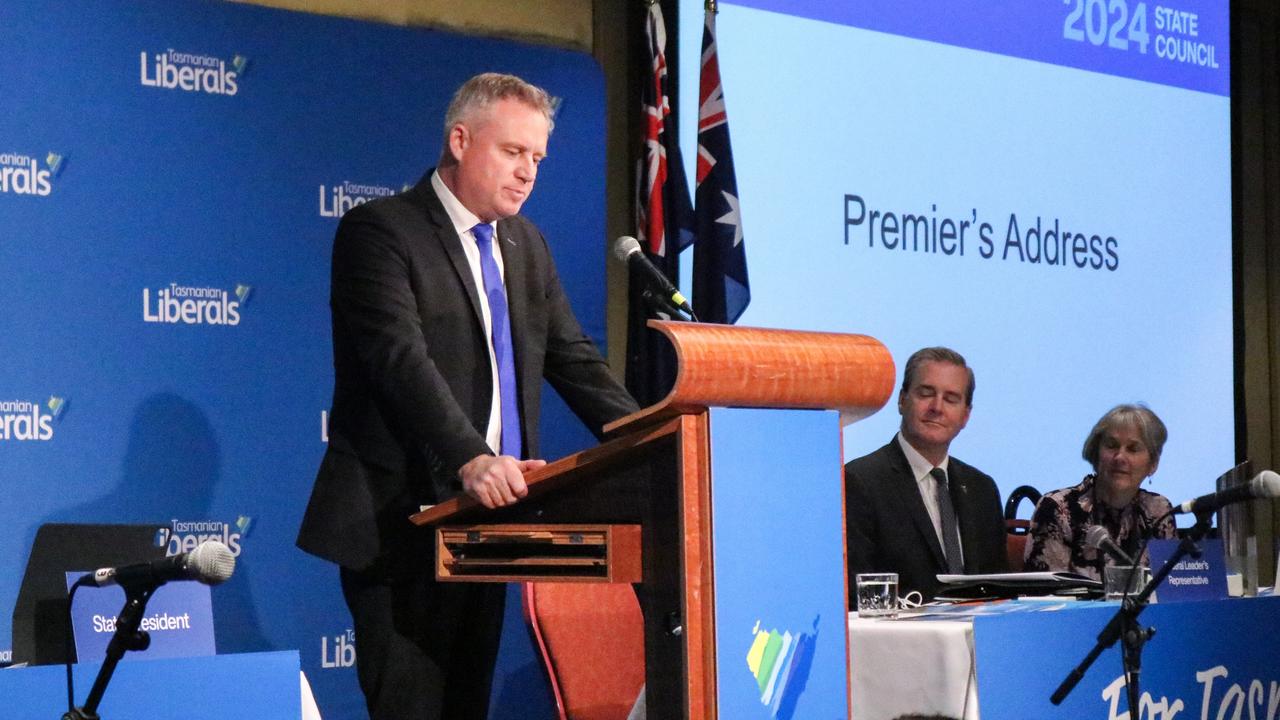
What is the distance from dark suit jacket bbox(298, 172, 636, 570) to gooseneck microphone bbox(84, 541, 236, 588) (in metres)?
0.71

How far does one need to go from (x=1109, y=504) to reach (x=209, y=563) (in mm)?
3088

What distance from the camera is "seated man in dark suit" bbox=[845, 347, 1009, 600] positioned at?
3.91 meters

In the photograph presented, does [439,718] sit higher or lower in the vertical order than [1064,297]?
lower

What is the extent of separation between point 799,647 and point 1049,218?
155 inches

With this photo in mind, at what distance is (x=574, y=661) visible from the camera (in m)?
3.44

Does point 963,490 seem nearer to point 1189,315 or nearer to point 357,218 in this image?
point 357,218

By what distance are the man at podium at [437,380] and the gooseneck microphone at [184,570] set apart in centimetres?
66

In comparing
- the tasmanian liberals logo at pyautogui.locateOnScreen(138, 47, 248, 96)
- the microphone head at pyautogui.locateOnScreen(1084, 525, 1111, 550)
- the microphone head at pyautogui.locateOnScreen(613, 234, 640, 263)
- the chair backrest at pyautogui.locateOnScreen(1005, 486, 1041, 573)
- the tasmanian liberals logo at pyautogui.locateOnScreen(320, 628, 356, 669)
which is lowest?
the tasmanian liberals logo at pyautogui.locateOnScreen(320, 628, 356, 669)

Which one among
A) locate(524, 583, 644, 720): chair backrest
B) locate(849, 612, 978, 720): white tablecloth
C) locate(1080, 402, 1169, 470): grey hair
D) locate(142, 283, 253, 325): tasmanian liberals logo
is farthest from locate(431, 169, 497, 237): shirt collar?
locate(1080, 402, 1169, 470): grey hair

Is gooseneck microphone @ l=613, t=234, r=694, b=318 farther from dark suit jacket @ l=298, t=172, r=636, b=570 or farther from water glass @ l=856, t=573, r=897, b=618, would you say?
water glass @ l=856, t=573, r=897, b=618

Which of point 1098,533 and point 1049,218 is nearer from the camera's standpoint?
point 1098,533

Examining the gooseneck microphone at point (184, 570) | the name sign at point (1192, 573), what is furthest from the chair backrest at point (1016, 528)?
the gooseneck microphone at point (184, 570)

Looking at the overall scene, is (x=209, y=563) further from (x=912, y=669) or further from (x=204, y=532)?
(x=204, y=532)

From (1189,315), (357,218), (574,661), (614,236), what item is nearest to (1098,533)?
(574,661)
